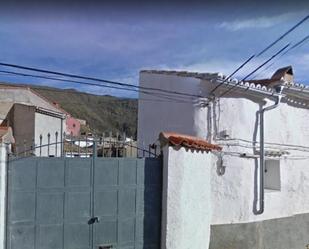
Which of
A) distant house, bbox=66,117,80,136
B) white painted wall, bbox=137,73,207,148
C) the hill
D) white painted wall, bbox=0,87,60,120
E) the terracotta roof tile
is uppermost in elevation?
the hill

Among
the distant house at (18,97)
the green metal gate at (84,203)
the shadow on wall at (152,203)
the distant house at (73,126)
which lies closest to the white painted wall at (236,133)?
the shadow on wall at (152,203)

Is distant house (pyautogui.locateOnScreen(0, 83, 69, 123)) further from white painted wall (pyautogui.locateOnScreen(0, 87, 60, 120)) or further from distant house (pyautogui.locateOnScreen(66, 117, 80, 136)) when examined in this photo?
distant house (pyautogui.locateOnScreen(66, 117, 80, 136))

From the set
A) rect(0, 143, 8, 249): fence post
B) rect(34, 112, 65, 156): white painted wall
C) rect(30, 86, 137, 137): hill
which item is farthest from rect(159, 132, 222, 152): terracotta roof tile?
rect(30, 86, 137, 137): hill

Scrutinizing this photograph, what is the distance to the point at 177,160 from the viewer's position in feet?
25.0

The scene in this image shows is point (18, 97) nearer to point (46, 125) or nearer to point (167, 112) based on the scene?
point (46, 125)

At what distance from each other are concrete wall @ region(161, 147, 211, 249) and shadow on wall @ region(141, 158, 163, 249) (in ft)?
0.34

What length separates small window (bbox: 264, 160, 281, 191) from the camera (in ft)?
36.1

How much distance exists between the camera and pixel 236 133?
32.2ft

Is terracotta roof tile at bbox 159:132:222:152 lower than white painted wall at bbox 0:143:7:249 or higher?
higher

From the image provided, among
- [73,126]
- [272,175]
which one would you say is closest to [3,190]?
[272,175]

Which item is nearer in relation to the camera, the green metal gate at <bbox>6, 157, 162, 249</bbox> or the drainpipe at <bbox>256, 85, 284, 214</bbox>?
the green metal gate at <bbox>6, 157, 162, 249</bbox>

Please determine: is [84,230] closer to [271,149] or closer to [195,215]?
[195,215]

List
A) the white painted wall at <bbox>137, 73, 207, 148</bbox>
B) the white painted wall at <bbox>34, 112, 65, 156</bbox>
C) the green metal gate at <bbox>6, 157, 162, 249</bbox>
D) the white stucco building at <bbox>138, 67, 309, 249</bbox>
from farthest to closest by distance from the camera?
the white painted wall at <bbox>34, 112, 65, 156</bbox> → the white painted wall at <bbox>137, 73, 207, 148</bbox> → the white stucco building at <bbox>138, 67, 309, 249</bbox> → the green metal gate at <bbox>6, 157, 162, 249</bbox>

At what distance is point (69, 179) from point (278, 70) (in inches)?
312
